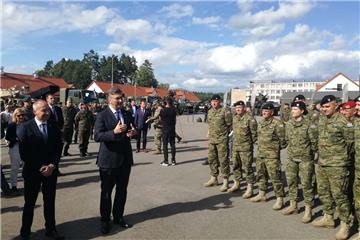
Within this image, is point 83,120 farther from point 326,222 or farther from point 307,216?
point 326,222

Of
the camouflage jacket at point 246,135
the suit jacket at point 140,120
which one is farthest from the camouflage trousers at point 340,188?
the suit jacket at point 140,120

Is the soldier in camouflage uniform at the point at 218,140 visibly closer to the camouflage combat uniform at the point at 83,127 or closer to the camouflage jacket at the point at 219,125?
the camouflage jacket at the point at 219,125

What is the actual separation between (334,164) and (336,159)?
0.26ft

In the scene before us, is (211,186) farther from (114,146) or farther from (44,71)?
(44,71)

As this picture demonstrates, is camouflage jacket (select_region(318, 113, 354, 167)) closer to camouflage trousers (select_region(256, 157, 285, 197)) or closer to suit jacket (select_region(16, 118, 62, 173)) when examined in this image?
camouflage trousers (select_region(256, 157, 285, 197))

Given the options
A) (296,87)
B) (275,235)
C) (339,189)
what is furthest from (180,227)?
(296,87)

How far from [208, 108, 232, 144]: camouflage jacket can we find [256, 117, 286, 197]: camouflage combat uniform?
124cm

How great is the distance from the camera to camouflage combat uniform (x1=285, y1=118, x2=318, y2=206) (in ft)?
21.9

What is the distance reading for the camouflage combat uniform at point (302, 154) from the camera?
667 cm

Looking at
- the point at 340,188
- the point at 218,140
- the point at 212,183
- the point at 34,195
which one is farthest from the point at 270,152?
the point at 34,195

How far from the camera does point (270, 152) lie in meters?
7.55

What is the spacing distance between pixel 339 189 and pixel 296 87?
292 ft

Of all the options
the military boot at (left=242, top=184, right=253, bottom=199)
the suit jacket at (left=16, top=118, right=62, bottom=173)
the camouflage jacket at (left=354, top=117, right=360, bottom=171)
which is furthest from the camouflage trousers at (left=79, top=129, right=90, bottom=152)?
the camouflage jacket at (left=354, top=117, right=360, bottom=171)

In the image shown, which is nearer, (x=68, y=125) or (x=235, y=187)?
(x=235, y=187)
